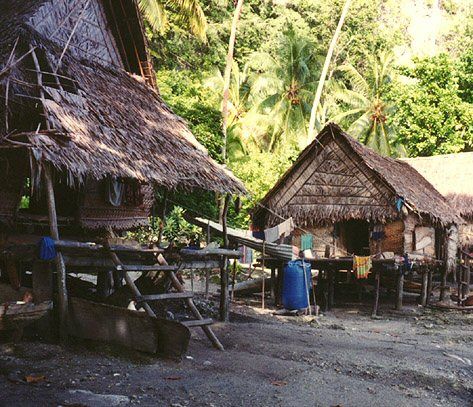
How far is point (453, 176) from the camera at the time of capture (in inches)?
869

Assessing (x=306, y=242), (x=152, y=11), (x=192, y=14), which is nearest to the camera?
(x=306, y=242)

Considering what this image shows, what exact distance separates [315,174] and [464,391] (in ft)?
35.9

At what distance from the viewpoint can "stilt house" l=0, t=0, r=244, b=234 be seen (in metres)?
7.98

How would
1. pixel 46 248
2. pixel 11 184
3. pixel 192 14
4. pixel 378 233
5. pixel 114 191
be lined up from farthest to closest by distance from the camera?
pixel 192 14 → pixel 378 233 → pixel 114 191 → pixel 11 184 → pixel 46 248

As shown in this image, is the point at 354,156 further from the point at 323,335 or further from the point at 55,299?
the point at 55,299

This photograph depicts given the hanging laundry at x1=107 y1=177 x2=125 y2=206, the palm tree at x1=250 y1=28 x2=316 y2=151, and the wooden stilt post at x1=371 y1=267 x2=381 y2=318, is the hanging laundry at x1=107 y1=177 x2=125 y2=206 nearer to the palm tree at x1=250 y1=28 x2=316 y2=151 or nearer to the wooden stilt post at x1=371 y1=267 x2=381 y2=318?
the wooden stilt post at x1=371 y1=267 x2=381 y2=318

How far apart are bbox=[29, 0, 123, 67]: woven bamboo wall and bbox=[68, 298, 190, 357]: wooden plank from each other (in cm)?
500

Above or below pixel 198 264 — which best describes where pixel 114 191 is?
above

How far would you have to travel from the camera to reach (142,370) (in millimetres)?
6941

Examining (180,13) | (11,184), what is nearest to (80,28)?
(11,184)

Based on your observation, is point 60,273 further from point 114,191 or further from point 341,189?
point 341,189

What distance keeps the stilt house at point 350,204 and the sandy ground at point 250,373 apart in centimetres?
628

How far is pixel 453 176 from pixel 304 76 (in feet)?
37.5

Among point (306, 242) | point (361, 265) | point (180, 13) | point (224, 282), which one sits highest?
point (180, 13)
